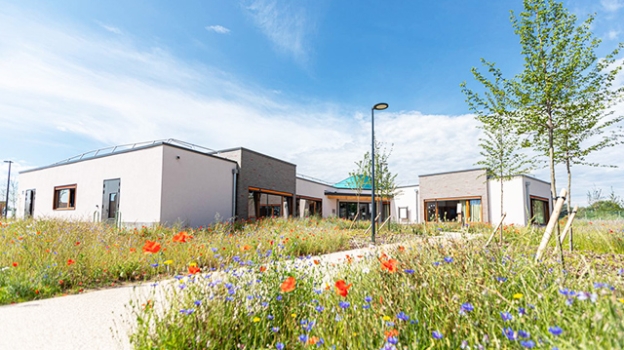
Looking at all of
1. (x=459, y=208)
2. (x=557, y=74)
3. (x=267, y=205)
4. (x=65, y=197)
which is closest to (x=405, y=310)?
(x=557, y=74)

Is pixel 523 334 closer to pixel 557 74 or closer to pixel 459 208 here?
pixel 557 74

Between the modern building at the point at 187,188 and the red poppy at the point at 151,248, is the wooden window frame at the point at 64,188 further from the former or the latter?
the red poppy at the point at 151,248

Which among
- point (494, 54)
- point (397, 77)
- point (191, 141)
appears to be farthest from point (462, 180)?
point (191, 141)

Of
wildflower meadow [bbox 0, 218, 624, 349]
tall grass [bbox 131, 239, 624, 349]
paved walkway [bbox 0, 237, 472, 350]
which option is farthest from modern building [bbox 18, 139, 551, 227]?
paved walkway [bbox 0, 237, 472, 350]

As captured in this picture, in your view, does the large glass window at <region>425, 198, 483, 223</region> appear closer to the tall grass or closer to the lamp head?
the lamp head

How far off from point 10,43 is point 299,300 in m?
8.15

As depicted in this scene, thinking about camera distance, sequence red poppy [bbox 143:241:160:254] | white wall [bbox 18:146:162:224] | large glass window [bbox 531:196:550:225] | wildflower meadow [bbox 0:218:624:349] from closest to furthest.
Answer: wildflower meadow [bbox 0:218:624:349], red poppy [bbox 143:241:160:254], white wall [bbox 18:146:162:224], large glass window [bbox 531:196:550:225]

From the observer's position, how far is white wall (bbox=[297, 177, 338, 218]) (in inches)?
854

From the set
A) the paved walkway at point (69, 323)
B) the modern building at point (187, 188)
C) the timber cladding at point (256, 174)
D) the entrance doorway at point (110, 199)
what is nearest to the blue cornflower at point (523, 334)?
the paved walkway at point (69, 323)

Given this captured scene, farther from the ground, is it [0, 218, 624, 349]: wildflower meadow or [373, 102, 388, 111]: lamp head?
[373, 102, 388, 111]: lamp head

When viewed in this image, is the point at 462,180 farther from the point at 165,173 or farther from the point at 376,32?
the point at 165,173

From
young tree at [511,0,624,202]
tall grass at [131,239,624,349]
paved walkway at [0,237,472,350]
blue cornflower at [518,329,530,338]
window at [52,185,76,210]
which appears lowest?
paved walkway at [0,237,472,350]

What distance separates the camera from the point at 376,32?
8.27m

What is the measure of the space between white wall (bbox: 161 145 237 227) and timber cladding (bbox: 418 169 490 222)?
16821mm
